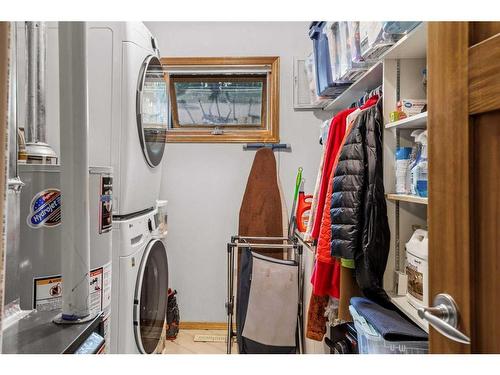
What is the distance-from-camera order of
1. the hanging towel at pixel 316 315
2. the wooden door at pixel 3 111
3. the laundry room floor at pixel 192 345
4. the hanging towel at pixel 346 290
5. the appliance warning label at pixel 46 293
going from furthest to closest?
1. the laundry room floor at pixel 192 345
2. the hanging towel at pixel 316 315
3. the hanging towel at pixel 346 290
4. the appliance warning label at pixel 46 293
5. the wooden door at pixel 3 111

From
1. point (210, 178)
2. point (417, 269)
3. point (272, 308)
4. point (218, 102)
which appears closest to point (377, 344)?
point (417, 269)

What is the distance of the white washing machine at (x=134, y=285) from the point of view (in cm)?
165

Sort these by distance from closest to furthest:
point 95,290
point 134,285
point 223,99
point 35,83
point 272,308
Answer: point 95,290, point 35,83, point 134,285, point 272,308, point 223,99

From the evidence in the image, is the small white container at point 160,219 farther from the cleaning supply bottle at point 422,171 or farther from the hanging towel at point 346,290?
the cleaning supply bottle at point 422,171

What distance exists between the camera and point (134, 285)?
1.73 meters

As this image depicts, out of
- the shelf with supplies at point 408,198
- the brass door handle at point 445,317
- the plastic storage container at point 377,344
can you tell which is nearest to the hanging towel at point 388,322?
the plastic storage container at point 377,344

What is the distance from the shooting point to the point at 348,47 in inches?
70.5

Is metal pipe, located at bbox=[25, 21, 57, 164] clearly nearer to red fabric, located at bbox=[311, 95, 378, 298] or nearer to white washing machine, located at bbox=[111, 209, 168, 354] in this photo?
white washing machine, located at bbox=[111, 209, 168, 354]

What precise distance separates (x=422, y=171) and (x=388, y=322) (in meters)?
0.58

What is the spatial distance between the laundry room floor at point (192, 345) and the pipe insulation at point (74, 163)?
6.68 ft

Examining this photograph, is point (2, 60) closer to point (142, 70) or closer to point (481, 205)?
point (481, 205)

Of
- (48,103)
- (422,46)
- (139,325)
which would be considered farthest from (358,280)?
(48,103)

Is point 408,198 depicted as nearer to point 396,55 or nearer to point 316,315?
point 396,55
